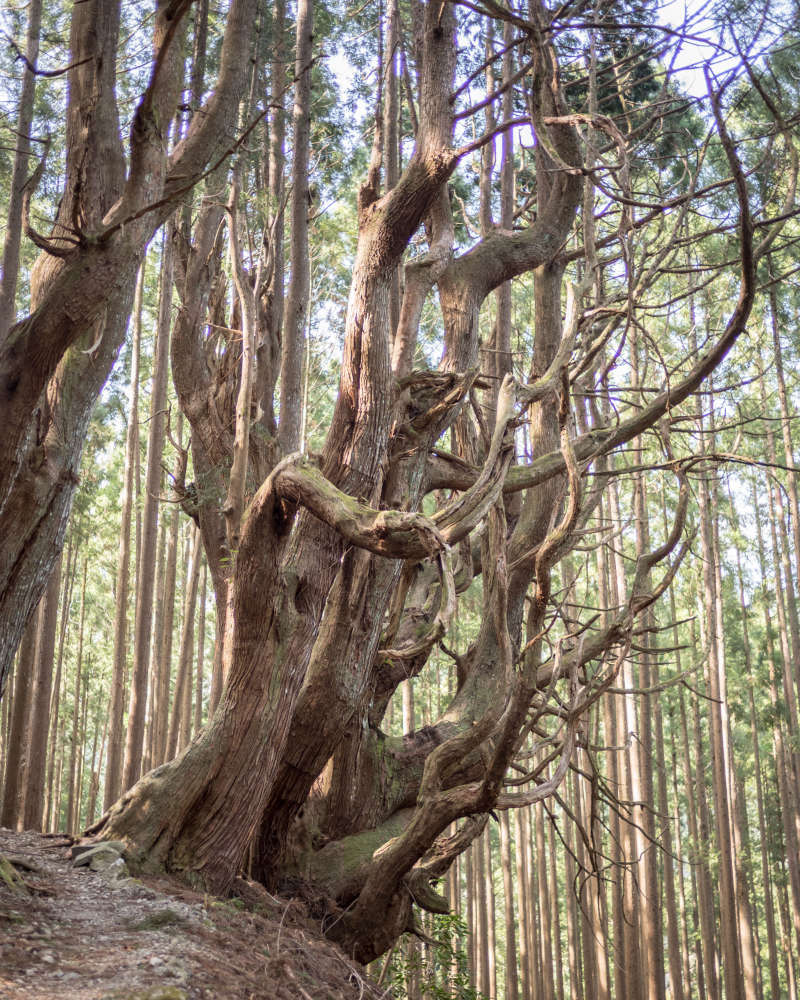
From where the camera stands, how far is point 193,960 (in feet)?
11.9

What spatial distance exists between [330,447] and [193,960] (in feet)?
10.8

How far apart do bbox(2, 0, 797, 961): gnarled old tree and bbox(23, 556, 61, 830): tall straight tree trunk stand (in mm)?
4133

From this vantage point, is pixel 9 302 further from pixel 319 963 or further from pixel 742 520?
pixel 742 520

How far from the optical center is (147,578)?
34.7 ft

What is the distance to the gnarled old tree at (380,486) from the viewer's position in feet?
14.2

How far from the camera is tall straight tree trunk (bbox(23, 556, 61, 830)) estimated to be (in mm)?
9430

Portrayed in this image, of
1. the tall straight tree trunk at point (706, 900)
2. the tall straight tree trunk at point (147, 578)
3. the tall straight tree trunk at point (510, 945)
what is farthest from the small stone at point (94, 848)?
the tall straight tree trunk at point (706, 900)

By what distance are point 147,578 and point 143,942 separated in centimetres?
712

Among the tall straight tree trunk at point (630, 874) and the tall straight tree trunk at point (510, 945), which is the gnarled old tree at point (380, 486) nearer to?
the tall straight tree trunk at point (630, 874)

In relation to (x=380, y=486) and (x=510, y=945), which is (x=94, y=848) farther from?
(x=510, y=945)

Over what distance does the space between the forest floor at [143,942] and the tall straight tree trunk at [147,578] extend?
15.7 feet

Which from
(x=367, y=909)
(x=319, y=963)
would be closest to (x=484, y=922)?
(x=367, y=909)

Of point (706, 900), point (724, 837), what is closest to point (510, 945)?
point (706, 900)

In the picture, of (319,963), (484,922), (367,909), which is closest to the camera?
(319,963)
